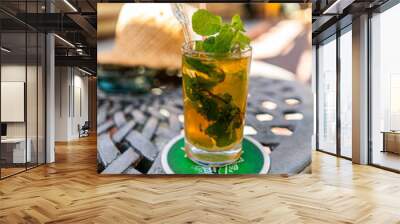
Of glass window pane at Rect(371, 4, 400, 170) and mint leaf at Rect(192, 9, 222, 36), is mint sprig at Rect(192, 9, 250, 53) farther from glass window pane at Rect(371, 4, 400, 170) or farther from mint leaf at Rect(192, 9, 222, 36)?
glass window pane at Rect(371, 4, 400, 170)

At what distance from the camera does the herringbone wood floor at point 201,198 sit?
3.71 m

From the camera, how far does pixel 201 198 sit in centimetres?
456

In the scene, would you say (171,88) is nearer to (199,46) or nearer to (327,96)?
(199,46)

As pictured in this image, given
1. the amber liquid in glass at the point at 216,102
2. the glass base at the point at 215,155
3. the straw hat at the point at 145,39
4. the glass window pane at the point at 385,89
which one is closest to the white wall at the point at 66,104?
the straw hat at the point at 145,39

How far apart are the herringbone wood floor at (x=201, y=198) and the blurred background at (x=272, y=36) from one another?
5.41 feet

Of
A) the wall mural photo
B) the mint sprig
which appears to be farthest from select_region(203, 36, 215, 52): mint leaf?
the wall mural photo

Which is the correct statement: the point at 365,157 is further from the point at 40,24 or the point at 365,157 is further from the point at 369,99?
the point at 40,24

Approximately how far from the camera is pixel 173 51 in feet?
18.1

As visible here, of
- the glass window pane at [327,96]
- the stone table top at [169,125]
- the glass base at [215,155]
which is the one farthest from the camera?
the glass window pane at [327,96]

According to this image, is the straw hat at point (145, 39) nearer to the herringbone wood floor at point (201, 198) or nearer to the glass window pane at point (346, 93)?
the herringbone wood floor at point (201, 198)

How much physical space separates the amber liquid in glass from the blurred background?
3855 millimetres

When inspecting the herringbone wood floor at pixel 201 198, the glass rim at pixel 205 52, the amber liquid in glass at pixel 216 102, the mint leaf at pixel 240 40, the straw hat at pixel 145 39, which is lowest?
the herringbone wood floor at pixel 201 198

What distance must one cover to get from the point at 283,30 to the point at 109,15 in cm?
249

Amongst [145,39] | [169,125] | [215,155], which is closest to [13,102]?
[145,39]
